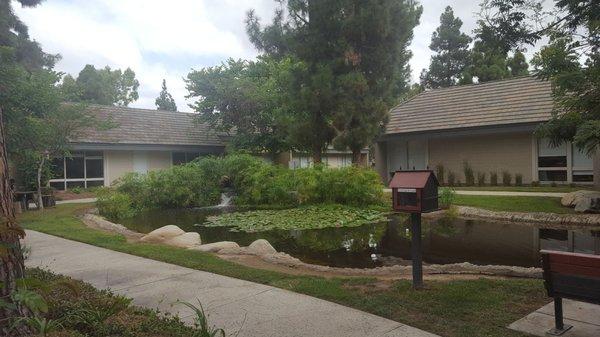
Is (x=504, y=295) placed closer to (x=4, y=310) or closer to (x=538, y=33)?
(x=4, y=310)

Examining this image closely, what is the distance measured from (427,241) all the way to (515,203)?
5.55 metres

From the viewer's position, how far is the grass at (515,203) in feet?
47.0

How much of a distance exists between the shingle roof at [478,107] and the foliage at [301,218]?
31.1ft

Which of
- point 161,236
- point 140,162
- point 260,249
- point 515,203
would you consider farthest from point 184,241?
point 140,162

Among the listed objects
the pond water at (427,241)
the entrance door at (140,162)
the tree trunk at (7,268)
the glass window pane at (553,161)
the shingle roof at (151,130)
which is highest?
the shingle roof at (151,130)

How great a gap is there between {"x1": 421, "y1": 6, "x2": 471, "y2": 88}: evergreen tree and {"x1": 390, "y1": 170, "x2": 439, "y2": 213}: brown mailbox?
141 feet

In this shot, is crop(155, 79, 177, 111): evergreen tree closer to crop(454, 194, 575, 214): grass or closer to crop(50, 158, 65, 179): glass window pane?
crop(50, 158, 65, 179): glass window pane

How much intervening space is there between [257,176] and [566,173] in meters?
14.1

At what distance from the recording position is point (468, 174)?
920 inches

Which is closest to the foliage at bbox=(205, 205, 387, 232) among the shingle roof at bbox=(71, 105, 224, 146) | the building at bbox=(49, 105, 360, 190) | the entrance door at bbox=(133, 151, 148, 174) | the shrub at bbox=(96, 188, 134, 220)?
the shrub at bbox=(96, 188, 134, 220)

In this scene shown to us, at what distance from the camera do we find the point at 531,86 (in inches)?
914

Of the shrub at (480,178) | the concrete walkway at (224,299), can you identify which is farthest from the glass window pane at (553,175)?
the concrete walkway at (224,299)

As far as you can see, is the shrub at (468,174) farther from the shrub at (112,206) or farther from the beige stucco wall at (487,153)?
the shrub at (112,206)

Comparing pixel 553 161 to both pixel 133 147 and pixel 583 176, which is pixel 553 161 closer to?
pixel 583 176
